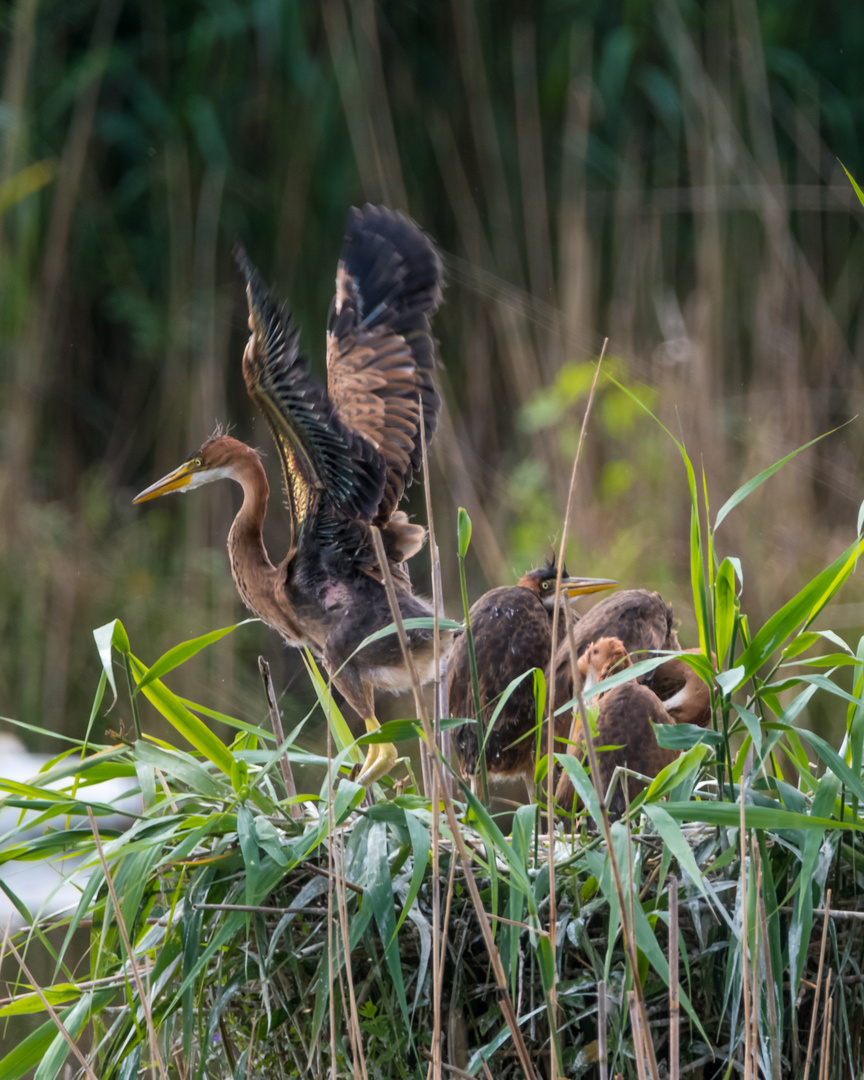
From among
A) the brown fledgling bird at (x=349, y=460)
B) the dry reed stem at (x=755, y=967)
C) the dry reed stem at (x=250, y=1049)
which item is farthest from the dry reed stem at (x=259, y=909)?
the dry reed stem at (x=755, y=967)

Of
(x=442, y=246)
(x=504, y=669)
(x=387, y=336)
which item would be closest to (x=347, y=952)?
(x=504, y=669)

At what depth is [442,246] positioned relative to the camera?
3.36 metres

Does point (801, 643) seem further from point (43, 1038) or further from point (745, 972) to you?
A: point (43, 1038)

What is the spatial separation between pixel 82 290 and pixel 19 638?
0.95 meters

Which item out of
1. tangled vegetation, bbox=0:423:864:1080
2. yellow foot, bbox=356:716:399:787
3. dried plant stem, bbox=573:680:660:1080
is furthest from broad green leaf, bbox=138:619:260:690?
dried plant stem, bbox=573:680:660:1080

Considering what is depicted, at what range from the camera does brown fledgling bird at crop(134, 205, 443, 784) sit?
123cm

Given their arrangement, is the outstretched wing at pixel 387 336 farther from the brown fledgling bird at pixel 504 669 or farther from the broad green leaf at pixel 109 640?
the broad green leaf at pixel 109 640

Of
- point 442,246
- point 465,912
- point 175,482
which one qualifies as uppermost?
point 442,246

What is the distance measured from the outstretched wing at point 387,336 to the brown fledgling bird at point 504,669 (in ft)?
0.58

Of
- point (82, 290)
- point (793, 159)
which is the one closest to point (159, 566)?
point (82, 290)

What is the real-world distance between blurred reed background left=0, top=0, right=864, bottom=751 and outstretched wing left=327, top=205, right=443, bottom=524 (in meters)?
1.14

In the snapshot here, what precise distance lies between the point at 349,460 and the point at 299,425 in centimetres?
7

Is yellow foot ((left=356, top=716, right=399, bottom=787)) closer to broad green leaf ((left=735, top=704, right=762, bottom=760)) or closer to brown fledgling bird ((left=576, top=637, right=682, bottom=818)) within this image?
brown fledgling bird ((left=576, top=637, right=682, bottom=818))

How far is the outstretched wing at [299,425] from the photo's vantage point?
3.85 ft
